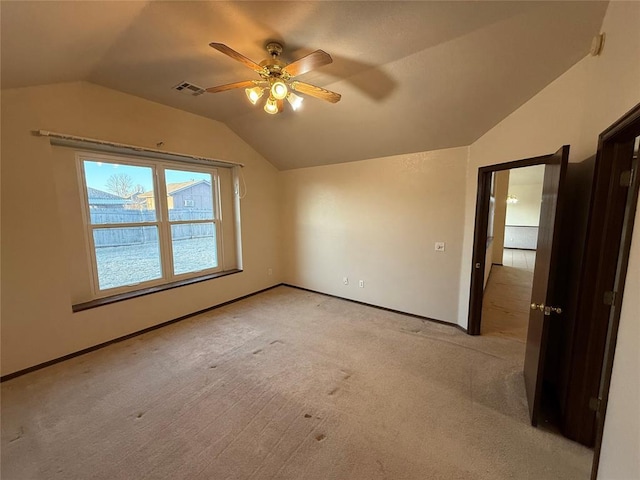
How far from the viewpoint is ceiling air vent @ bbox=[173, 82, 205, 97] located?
2.75 m

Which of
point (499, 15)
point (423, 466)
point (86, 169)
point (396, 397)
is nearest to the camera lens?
point (423, 466)

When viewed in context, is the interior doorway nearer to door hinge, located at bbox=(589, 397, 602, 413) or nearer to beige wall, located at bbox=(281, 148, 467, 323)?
beige wall, located at bbox=(281, 148, 467, 323)

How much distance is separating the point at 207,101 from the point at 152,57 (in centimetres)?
95

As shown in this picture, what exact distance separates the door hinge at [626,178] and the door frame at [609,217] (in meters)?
0.02

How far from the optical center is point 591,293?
5.29ft

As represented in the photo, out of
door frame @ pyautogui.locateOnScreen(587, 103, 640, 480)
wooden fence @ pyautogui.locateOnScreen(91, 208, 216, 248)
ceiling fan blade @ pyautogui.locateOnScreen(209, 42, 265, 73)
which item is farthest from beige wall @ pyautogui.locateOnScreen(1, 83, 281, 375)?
door frame @ pyautogui.locateOnScreen(587, 103, 640, 480)

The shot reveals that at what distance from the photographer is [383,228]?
3908 millimetres

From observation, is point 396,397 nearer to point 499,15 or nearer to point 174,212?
point 499,15

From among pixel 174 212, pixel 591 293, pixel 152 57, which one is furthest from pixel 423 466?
pixel 174 212

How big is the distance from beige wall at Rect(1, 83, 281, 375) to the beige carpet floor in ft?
0.93

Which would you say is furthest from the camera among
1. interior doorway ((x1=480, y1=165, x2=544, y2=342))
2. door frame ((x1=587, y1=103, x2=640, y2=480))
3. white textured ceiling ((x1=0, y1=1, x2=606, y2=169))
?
interior doorway ((x1=480, y1=165, x2=544, y2=342))

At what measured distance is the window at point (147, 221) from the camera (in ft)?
9.91

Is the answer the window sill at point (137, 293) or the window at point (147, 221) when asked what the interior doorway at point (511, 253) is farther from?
the window at point (147, 221)

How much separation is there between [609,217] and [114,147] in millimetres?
4366
